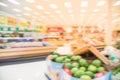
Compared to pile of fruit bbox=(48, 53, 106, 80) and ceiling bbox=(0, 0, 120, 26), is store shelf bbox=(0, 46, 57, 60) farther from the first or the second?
ceiling bbox=(0, 0, 120, 26)

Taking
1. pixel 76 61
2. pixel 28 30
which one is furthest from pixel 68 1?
pixel 76 61

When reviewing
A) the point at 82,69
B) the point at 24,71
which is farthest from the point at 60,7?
the point at 82,69

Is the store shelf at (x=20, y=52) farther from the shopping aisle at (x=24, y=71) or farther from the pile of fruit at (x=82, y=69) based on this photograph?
the pile of fruit at (x=82, y=69)

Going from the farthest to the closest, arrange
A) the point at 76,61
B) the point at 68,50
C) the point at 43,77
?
1. the point at 43,77
2. the point at 68,50
3. the point at 76,61

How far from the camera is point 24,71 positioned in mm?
2053

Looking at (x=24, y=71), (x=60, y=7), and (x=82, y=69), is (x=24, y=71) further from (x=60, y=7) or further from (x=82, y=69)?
(x=60, y=7)

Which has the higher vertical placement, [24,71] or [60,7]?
[60,7]

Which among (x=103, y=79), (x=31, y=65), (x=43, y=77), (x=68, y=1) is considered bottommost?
(x=43, y=77)

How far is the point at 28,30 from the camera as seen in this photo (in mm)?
6008

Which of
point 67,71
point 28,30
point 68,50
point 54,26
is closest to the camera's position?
point 67,71

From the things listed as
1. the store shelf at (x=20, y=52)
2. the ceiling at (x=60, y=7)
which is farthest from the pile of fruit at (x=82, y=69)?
the ceiling at (x=60, y=7)

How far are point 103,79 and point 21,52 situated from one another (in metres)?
1.28

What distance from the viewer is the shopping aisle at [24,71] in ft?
6.19

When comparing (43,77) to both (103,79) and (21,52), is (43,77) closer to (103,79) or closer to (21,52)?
(21,52)
